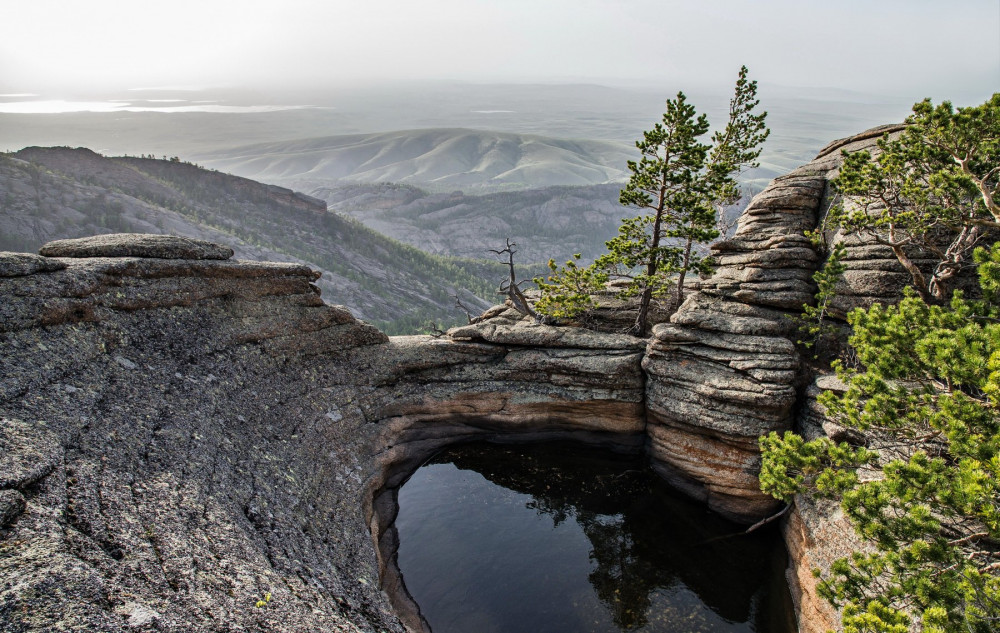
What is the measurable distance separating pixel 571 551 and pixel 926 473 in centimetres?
1219

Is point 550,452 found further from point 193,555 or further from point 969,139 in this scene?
point 969,139

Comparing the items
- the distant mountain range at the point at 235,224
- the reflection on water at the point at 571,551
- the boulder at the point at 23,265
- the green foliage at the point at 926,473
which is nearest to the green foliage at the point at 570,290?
the reflection on water at the point at 571,551

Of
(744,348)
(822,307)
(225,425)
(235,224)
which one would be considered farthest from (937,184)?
(235,224)

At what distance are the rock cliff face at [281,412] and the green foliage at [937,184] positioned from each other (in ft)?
8.91

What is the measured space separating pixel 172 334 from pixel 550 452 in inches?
658

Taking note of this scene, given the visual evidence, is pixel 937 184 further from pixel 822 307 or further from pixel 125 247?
pixel 125 247

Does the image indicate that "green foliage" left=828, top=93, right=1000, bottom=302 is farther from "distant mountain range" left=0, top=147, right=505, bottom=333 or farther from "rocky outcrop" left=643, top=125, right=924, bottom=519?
"distant mountain range" left=0, top=147, right=505, bottom=333

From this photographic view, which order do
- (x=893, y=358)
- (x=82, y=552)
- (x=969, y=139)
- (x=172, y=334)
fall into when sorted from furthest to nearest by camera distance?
(x=172, y=334)
(x=969, y=139)
(x=893, y=358)
(x=82, y=552)

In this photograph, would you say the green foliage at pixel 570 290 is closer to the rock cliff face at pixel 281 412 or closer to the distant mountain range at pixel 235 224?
the rock cliff face at pixel 281 412

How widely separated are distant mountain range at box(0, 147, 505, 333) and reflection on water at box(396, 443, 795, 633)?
194 ft

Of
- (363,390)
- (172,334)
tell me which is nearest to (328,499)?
(363,390)

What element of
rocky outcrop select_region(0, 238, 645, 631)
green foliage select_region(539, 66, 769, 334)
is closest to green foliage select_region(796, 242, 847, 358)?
green foliage select_region(539, 66, 769, 334)

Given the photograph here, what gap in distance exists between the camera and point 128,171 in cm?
9800

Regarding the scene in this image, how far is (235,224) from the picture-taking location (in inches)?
3917
